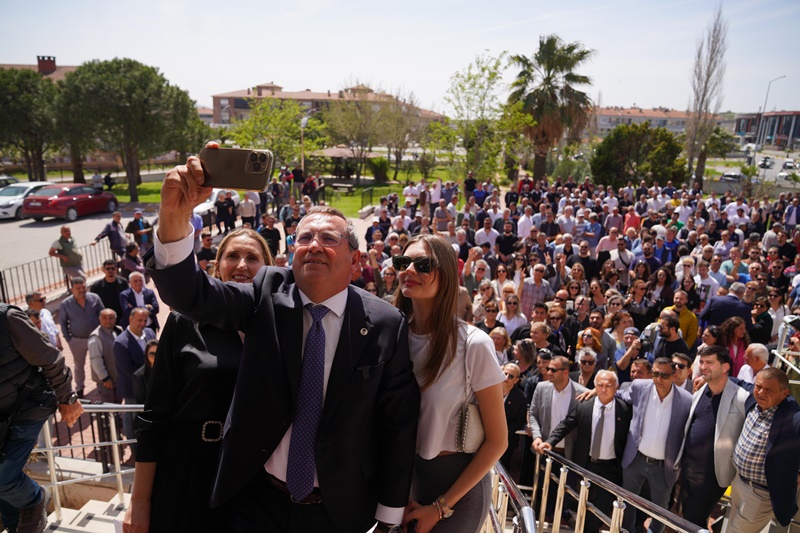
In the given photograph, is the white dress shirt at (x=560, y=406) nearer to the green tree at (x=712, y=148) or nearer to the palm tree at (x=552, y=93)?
the palm tree at (x=552, y=93)

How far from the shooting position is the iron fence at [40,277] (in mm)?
11219

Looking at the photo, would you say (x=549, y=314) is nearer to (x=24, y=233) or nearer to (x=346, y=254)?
(x=346, y=254)

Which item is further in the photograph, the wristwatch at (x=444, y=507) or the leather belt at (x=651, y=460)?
the leather belt at (x=651, y=460)

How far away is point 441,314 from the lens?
2.30 metres

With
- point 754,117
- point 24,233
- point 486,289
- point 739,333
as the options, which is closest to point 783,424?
point 739,333

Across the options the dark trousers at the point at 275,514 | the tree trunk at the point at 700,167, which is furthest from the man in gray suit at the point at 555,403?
the tree trunk at the point at 700,167

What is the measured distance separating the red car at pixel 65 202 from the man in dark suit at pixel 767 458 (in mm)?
25502

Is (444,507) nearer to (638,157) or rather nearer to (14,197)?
(14,197)

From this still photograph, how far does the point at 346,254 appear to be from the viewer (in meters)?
2.19

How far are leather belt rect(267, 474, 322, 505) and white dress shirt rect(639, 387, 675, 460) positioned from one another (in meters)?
4.05

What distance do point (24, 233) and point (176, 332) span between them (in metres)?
22.8

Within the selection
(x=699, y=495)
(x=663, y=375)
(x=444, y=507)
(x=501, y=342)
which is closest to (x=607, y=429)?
(x=663, y=375)

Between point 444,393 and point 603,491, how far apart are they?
12.3 feet

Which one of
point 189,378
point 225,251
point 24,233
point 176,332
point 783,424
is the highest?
point 225,251
